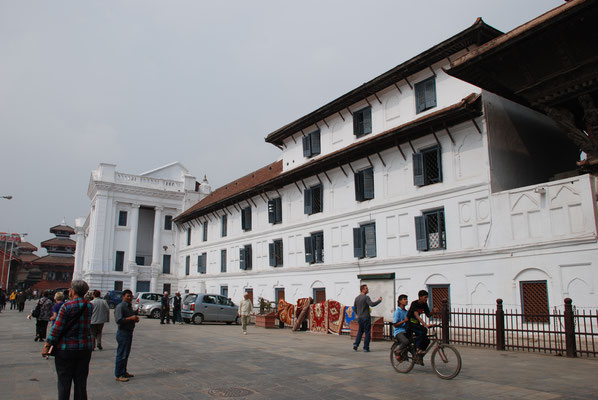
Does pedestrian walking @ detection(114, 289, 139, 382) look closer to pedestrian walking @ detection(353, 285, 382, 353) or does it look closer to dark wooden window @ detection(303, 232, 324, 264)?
pedestrian walking @ detection(353, 285, 382, 353)

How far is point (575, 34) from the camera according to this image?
41.6 ft

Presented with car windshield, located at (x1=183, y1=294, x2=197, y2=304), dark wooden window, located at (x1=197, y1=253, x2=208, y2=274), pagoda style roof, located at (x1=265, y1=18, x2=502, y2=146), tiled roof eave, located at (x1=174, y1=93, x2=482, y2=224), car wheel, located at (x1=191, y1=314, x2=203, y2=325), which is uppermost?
pagoda style roof, located at (x1=265, y1=18, x2=502, y2=146)

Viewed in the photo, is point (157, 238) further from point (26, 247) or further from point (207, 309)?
point (26, 247)

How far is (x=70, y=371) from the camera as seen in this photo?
6.02 m

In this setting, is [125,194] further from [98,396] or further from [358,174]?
[98,396]

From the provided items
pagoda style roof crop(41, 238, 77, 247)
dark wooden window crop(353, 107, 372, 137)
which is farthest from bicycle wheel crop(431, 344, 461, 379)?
pagoda style roof crop(41, 238, 77, 247)

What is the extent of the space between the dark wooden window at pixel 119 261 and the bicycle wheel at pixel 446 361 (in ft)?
147

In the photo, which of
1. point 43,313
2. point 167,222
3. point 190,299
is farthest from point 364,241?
point 167,222

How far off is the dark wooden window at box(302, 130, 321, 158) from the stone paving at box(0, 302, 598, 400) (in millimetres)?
14447

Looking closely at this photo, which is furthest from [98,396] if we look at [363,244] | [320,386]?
[363,244]

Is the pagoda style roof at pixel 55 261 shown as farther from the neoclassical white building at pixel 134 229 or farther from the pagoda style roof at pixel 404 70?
the pagoda style roof at pixel 404 70

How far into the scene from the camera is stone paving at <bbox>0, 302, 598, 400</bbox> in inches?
308

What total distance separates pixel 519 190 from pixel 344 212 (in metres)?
9.35

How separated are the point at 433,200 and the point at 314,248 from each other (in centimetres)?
871
